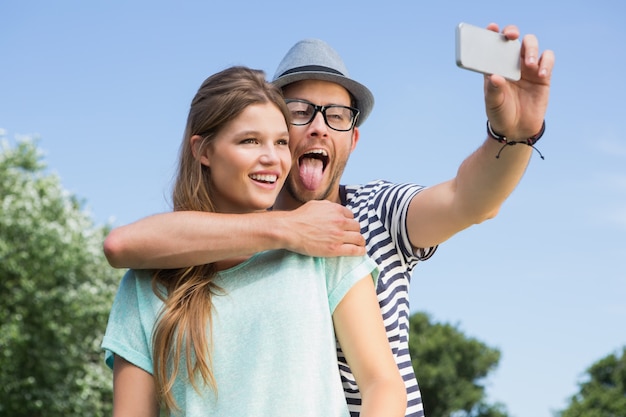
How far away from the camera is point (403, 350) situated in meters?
3.73

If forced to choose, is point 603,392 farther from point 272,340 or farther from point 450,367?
point 272,340

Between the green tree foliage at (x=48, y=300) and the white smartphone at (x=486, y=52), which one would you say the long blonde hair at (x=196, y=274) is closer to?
the white smartphone at (x=486, y=52)

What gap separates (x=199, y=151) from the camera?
10.7ft

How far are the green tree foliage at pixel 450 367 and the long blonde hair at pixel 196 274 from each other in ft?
141

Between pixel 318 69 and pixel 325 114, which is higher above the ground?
pixel 318 69

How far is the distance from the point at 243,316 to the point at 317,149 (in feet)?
4.61

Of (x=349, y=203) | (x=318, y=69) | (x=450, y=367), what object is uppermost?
(x=450, y=367)

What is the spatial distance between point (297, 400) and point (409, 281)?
1.39 meters

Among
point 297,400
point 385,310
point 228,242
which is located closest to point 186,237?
point 228,242

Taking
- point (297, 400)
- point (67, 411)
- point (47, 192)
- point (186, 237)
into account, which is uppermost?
point (47, 192)

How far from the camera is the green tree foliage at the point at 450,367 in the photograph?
46.0m

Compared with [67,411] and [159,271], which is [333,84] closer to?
[159,271]

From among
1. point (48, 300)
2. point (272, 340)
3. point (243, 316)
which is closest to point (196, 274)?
point (243, 316)

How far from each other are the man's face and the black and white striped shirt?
0.25m
